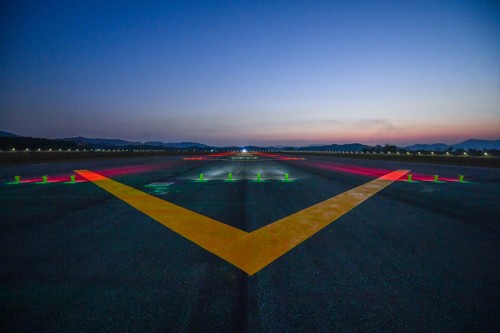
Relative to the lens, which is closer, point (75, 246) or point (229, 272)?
point (229, 272)

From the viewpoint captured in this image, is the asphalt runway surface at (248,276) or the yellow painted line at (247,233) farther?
the yellow painted line at (247,233)

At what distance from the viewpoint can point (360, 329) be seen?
6.75 feet

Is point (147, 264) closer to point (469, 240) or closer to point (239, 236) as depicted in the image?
point (239, 236)

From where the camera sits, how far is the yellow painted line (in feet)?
11.6

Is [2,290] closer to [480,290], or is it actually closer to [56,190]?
[480,290]

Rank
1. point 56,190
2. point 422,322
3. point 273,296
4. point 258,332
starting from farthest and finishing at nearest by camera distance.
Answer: point 56,190 → point 273,296 → point 422,322 → point 258,332

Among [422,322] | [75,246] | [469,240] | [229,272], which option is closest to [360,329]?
[422,322]

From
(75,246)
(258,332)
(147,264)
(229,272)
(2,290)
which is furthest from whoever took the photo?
(75,246)

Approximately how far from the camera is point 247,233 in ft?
14.5

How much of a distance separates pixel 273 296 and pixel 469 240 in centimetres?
357

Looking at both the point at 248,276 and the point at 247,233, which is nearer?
the point at 248,276

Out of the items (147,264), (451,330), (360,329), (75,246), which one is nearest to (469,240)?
(451,330)

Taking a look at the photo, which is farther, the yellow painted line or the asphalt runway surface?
the yellow painted line

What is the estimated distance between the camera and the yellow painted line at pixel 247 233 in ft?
11.6
